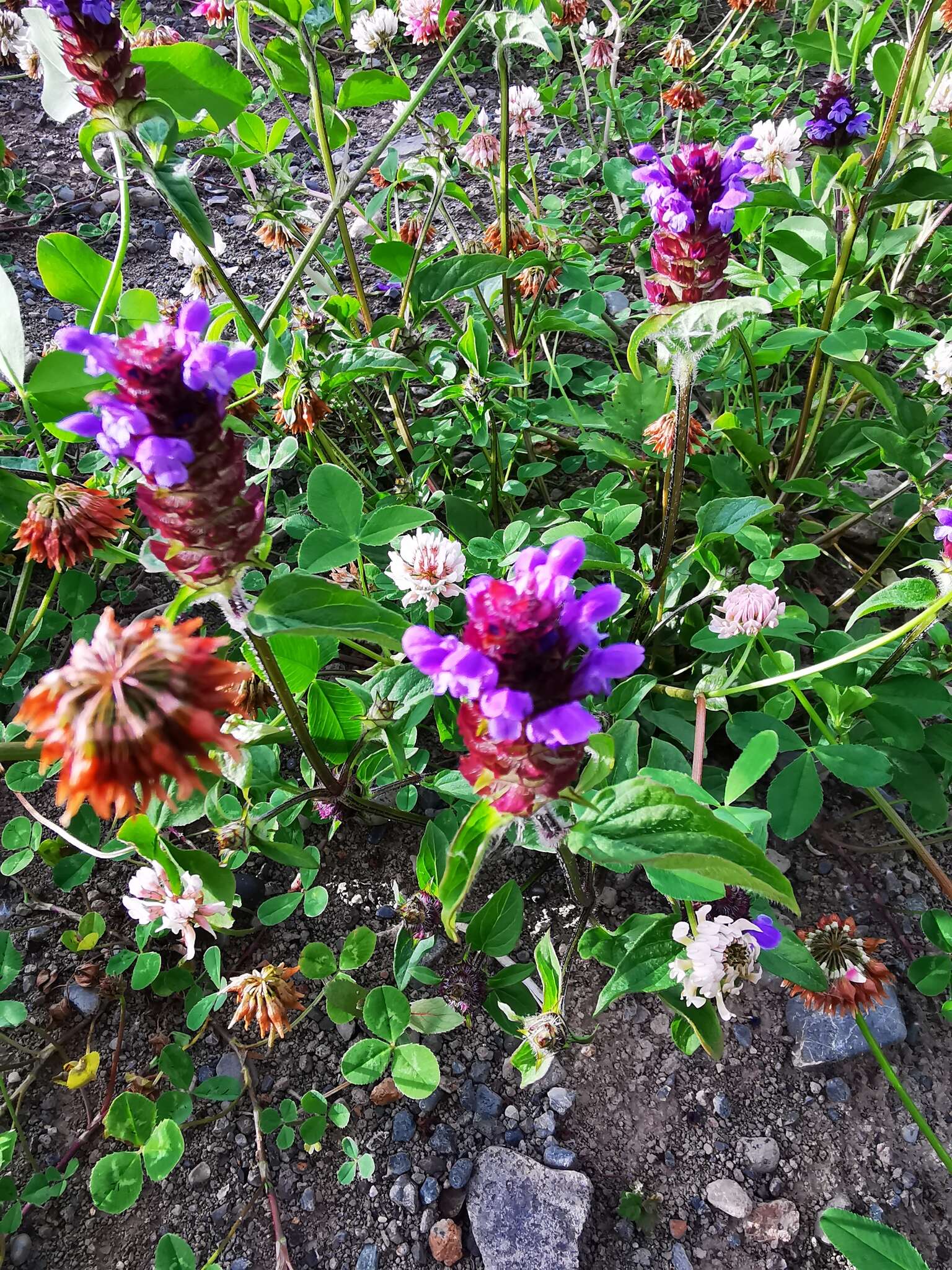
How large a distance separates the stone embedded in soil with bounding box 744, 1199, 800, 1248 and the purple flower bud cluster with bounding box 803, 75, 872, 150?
93.1 inches

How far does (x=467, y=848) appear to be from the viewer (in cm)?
108

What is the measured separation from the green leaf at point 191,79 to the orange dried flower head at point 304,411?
22.7 inches

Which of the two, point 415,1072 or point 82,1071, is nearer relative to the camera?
point 415,1072

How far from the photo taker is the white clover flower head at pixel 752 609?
1689 millimetres

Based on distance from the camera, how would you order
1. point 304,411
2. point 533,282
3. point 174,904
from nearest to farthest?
point 174,904 → point 304,411 → point 533,282

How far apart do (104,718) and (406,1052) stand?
1.02 meters

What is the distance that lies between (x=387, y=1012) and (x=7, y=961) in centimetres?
85

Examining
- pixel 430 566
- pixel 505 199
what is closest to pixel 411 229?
pixel 505 199

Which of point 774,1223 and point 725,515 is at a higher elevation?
point 725,515

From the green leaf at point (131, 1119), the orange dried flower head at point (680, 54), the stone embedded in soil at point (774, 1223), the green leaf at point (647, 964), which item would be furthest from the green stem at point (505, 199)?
the stone embedded in soil at point (774, 1223)

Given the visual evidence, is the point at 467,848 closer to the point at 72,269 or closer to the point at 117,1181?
the point at 117,1181

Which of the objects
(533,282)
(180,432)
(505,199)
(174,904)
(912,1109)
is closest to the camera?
(180,432)

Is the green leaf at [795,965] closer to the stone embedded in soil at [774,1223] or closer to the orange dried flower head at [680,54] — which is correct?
the stone embedded in soil at [774,1223]

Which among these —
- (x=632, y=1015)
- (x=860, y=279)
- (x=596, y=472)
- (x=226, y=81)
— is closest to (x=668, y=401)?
(x=596, y=472)
